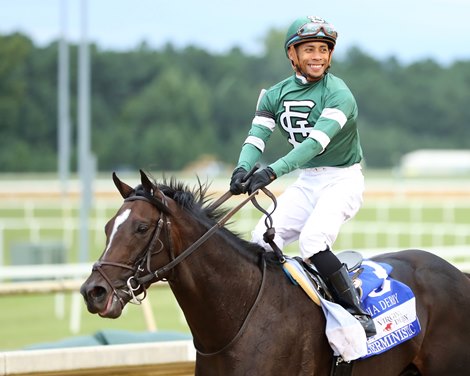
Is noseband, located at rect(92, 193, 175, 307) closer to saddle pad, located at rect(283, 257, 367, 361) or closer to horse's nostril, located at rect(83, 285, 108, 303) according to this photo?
horse's nostril, located at rect(83, 285, 108, 303)

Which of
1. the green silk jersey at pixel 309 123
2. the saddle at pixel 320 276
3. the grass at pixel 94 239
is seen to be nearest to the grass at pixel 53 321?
the grass at pixel 94 239

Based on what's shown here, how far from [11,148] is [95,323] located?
41.6 meters

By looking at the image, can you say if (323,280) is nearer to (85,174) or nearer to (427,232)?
(85,174)

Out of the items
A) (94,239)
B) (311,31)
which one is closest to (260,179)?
(311,31)

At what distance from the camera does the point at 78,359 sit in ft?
19.1

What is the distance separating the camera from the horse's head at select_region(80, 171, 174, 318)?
174 inches

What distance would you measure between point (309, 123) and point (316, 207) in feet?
1.49

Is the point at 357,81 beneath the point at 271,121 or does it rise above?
beneath

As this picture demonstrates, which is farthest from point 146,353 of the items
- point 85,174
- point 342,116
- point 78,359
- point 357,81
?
point 357,81

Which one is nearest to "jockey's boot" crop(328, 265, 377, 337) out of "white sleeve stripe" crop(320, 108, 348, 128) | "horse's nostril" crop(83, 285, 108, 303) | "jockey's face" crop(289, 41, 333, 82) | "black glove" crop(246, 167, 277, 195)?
"black glove" crop(246, 167, 277, 195)

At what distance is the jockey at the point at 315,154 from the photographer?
16.5 feet

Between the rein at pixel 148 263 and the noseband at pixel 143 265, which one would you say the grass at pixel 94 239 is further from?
the noseband at pixel 143 265

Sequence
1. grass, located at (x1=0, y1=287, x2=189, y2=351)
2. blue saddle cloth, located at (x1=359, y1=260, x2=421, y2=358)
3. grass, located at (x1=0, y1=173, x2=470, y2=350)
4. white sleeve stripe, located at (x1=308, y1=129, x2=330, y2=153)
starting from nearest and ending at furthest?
1. white sleeve stripe, located at (x1=308, y1=129, x2=330, y2=153)
2. blue saddle cloth, located at (x1=359, y1=260, x2=421, y2=358)
3. grass, located at (x1=0, y1=287, x2=189, y2=351)
4. grass, located at (x1=0, y1=173, x2=470, y2=350)

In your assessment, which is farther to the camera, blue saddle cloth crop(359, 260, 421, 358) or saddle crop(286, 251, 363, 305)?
blue saddle cloth crop(359, 260, 421, 358)
